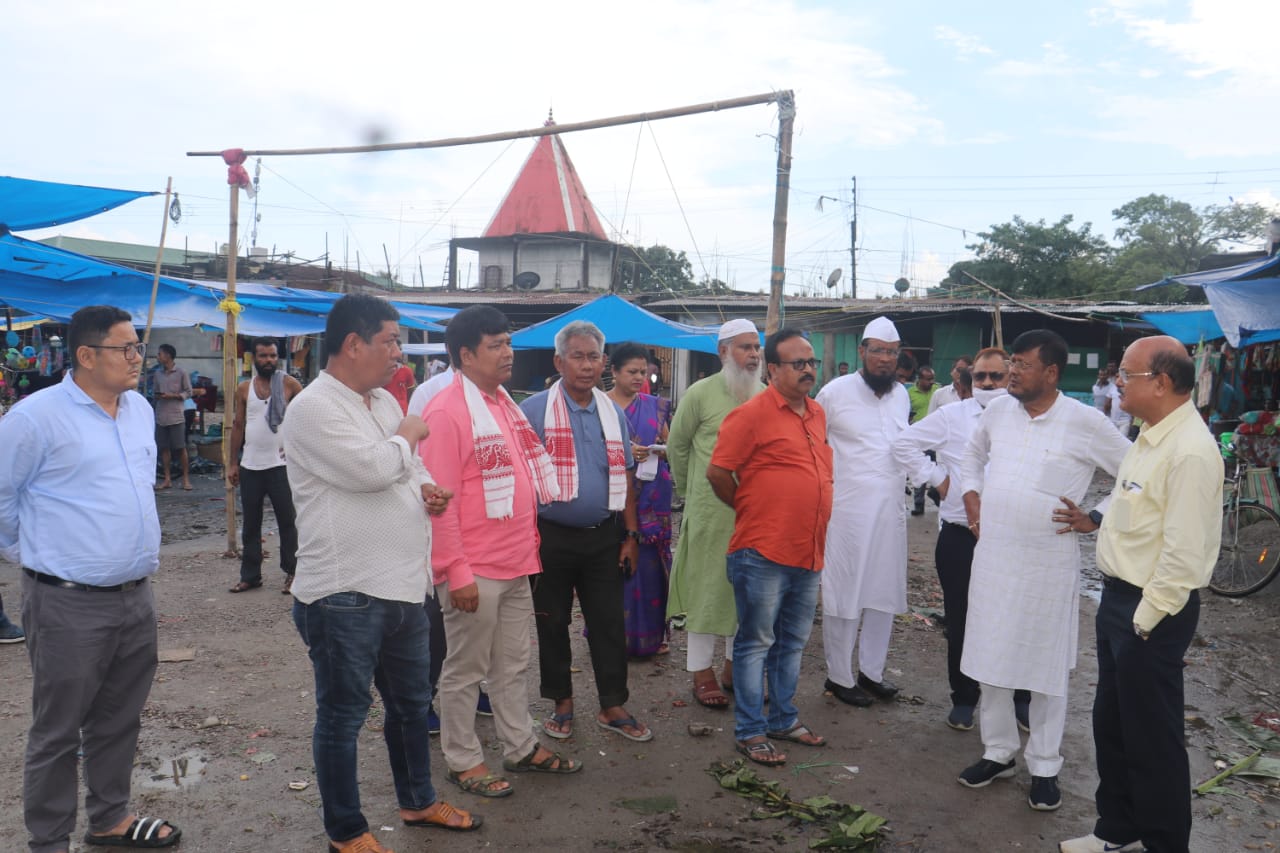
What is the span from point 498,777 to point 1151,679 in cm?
242

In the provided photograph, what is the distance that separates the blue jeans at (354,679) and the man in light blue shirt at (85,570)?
0.65 metres

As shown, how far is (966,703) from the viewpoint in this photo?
14.7 ft

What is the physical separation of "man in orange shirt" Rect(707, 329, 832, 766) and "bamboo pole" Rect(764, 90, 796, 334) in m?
2.87

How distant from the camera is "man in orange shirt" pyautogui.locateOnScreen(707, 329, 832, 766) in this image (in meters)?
3.99

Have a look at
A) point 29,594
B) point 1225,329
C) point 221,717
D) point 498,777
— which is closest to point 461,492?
point 498,777

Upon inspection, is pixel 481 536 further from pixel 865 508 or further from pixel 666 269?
pixel 666 269

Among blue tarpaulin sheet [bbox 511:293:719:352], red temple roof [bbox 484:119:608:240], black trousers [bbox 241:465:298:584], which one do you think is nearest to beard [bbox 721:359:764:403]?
black trousers [bbox 241:465:298:584]

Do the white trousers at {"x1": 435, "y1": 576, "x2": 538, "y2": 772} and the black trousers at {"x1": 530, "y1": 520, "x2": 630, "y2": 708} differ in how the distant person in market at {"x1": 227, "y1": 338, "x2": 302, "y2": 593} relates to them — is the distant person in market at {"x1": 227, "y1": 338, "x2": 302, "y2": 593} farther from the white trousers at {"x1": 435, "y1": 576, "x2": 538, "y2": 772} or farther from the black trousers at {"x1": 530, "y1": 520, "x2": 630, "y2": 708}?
the white trousers at {"x1": 435, "y1": 576, "x2": 538, "y2": 772}

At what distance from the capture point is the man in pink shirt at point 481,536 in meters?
3.45

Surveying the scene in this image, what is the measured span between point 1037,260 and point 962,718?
1052 inches

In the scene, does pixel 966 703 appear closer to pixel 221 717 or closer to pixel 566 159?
pixel 221 717

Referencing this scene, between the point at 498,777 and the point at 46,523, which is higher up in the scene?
the point at 46,523

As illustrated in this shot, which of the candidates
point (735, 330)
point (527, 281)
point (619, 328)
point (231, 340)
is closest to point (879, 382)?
point (735, 330)

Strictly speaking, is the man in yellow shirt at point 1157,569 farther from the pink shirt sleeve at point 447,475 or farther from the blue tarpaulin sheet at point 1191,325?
the blue tarpaulin sheet at point 1191,325
